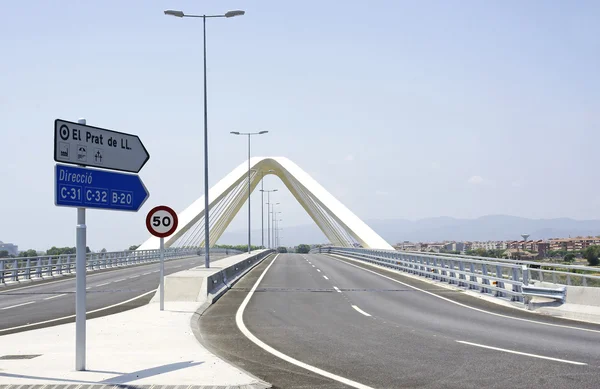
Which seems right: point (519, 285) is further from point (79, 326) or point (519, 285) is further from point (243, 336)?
point (79, 326)

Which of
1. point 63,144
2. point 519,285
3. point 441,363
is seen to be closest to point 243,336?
point 441,363

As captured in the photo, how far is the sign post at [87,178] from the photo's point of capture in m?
8.09

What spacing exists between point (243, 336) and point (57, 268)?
29743mm

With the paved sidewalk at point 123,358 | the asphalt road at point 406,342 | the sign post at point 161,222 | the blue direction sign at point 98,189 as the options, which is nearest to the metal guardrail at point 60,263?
the asphalt road at point 406,342

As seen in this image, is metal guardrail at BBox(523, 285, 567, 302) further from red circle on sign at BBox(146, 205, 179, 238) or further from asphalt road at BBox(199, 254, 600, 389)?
red circle on sign at BBox(146, 205, 179, 238)

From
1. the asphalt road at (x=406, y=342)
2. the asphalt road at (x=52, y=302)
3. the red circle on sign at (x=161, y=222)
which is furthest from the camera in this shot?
the asphalt road at (x=52, y=302)

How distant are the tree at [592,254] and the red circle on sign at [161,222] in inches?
576

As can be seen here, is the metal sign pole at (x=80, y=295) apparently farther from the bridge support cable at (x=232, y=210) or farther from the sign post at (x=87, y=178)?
the bridge support cable at (x=232, y=210)

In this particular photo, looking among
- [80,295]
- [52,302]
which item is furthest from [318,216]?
[80,295]

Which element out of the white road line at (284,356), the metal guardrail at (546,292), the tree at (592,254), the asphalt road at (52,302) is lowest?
the asphalt road at (52,302)

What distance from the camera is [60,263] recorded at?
1502 inches

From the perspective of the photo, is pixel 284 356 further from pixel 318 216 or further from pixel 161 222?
pixel 318 216

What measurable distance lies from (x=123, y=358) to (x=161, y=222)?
6.35 metres

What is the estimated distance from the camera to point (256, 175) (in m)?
106
